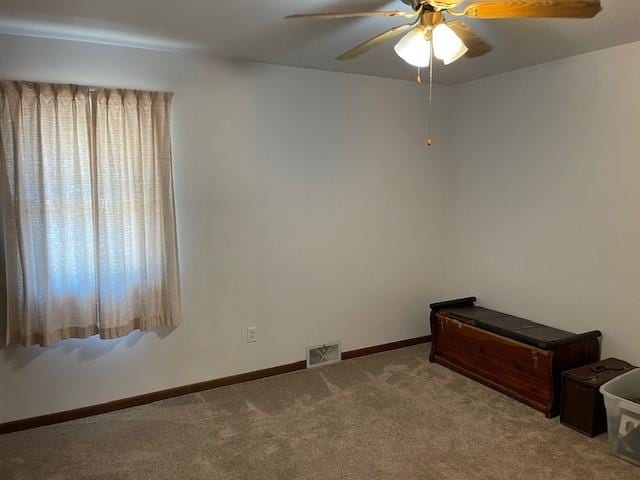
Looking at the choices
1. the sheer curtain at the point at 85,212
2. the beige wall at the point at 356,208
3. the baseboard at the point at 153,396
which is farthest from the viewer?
the beige wall at the point at 356,208

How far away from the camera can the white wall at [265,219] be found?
2.82 m

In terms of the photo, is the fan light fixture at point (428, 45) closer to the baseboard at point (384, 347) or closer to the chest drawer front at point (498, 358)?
the chest drawer front at point (498, 358)

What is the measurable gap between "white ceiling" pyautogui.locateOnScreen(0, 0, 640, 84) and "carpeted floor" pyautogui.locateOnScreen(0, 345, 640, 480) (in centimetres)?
224

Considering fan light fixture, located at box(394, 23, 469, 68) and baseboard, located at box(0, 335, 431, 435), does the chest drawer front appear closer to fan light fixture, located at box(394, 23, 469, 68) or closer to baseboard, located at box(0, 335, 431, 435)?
baseboard, located at box(0, 335, 431, 435)

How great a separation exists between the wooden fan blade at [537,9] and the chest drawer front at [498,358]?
196 cm

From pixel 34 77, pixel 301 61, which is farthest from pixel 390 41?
pixel 34 77

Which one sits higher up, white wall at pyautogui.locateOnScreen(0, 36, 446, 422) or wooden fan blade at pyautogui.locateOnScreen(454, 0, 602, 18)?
wooden fan blade at pyautogui.locateOnScreen(454, 0, 602, 18)

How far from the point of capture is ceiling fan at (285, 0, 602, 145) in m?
1.71

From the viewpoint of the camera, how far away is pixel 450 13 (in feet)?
6.26

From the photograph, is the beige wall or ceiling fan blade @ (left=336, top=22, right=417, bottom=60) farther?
the beige wall

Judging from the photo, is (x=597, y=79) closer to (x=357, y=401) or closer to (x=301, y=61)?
(x=301, y=61)

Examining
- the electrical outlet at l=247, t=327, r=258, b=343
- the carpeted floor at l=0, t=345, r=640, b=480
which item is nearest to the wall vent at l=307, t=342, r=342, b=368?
the carpeted floor at l=0, t=345, r=640, b=480

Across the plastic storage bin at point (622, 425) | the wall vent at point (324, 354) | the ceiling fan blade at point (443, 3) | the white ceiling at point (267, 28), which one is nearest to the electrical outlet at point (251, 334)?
the wall vent at point (324, 354)

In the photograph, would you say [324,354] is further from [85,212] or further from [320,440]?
[85,212]
